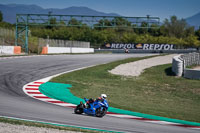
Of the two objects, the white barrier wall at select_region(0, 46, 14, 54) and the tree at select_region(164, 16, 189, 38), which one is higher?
the tree at select_region(164, 16, 189, 38)

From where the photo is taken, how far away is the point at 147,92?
1570cm

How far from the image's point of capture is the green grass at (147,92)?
11.8 meters

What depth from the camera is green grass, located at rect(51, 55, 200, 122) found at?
11.8 meters

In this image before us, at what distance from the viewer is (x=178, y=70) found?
21547 millimetres

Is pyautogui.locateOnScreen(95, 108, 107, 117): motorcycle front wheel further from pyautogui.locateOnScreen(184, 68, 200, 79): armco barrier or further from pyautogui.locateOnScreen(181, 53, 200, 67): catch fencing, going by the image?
pyautogui.locateOnScreen(181, 53, 200, 67): catch fencing

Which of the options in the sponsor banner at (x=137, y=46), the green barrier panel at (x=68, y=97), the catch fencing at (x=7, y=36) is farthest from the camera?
the sponsor banner at (x=137, y=46)

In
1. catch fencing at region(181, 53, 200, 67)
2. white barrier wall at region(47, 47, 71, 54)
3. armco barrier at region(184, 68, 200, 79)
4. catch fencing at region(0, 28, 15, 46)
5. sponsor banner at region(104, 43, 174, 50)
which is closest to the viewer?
armco barrier at region(184, 68, 200, 79)

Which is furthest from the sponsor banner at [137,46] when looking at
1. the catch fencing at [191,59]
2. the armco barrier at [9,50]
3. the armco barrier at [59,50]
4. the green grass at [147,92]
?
the green grass at [147,92]

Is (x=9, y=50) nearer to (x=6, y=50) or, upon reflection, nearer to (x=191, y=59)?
(x=6, y=50)

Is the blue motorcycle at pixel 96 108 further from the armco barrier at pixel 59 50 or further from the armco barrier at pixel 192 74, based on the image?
the armco barrier at pixel 59 50

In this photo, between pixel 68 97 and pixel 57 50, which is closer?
pixel 68 97

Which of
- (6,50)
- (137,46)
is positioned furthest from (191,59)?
(137,46)

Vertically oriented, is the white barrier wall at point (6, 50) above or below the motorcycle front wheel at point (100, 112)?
above

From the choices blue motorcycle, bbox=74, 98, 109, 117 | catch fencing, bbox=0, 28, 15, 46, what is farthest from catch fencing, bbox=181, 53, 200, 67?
catch fencing, bbox=0, 28, 15, 46
